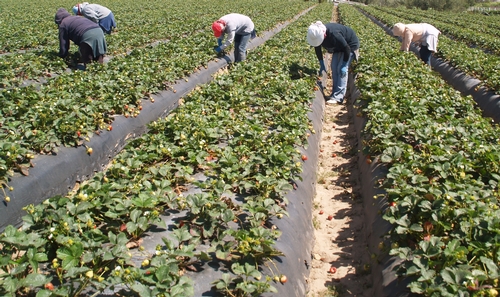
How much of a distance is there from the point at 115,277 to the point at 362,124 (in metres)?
4.96

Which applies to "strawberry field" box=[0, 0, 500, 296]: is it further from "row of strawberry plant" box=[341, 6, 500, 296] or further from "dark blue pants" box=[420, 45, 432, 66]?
"dark blue pants" box=[420, 45, 432, 66]

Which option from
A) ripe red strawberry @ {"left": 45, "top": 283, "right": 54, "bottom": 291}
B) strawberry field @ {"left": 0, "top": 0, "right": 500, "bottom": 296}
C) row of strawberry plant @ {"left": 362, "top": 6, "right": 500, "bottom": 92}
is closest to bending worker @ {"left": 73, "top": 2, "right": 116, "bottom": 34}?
strawberry field @ {"left": 0, "top": 0, "right": 500, "bottom": 296}

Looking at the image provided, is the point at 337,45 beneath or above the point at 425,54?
above

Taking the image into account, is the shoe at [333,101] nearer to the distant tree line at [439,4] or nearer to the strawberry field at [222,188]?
the strawberry field at [222,188]

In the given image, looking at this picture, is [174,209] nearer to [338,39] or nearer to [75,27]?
[338,39]

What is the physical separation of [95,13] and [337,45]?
18.9 ft

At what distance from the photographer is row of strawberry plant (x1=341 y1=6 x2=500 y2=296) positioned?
262 cm

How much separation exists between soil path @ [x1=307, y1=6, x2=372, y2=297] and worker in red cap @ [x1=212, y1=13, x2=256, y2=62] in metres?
3.84

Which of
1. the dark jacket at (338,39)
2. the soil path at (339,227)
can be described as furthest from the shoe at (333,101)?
the soil path at (339,227)

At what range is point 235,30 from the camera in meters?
9.55

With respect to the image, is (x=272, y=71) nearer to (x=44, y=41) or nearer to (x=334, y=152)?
(x=334, y=152)

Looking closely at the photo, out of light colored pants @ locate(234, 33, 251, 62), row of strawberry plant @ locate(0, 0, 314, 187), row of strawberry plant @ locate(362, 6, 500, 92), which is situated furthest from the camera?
light colored pants @ locate(234, 33, 251, 62)

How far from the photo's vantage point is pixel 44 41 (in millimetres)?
11695

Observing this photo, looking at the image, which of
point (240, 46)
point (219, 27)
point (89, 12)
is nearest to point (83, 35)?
point (89, 12)
